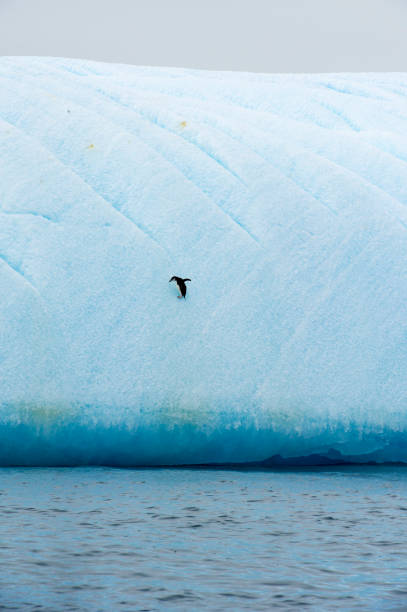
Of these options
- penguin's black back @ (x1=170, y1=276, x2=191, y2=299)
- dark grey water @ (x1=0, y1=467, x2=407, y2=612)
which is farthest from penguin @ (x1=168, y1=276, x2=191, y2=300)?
dark grey water @ (x1=0, y1=467, x2=407, y2=612)

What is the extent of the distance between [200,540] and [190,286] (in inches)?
112

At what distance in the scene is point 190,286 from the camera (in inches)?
283

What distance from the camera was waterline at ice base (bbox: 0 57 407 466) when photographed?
6633 millimetres

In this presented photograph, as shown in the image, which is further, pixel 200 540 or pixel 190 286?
pixel 190 286

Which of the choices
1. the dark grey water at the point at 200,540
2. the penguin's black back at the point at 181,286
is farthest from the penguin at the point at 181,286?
the dark grey water at the point at 200,540

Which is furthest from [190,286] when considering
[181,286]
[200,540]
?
[200,540]

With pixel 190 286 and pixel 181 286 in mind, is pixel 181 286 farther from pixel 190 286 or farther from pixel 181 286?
pixel 190 286

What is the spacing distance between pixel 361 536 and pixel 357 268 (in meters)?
3.23

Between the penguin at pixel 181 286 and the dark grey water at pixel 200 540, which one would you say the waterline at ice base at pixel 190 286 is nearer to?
the penguin at pixel 181 286

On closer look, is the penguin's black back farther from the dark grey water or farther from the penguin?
the dark grey water

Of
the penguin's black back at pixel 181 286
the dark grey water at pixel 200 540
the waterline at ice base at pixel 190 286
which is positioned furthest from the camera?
the penguin's black back at pixel 181 286

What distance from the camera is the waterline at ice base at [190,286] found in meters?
6.63

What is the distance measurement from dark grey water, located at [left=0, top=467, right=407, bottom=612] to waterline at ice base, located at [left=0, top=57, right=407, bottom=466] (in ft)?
1.14

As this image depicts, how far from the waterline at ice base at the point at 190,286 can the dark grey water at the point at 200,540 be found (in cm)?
35
